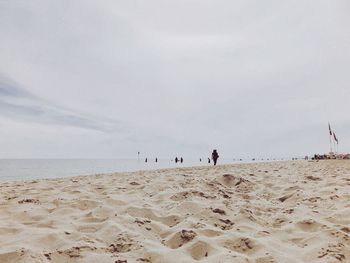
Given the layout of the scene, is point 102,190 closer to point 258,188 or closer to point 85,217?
point 85,217

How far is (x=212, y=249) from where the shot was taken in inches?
129

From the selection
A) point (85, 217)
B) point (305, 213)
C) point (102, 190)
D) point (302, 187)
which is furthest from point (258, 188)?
point (85, 217)

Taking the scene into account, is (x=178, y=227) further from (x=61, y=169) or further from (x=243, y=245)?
(x=61, y=169)

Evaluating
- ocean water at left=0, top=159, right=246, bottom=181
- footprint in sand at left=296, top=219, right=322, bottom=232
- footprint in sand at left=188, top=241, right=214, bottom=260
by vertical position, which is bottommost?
footprint in sand at left=188, top=241, right=214, bottom=260

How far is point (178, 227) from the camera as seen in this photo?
4.09 m

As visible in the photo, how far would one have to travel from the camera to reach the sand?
313cm

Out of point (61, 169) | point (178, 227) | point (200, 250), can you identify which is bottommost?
point (200, 250)

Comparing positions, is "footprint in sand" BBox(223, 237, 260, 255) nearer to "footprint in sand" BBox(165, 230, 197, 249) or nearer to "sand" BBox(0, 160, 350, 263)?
"sand" BBox(0, 160, 350, 263)

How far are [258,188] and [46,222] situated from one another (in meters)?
4.87

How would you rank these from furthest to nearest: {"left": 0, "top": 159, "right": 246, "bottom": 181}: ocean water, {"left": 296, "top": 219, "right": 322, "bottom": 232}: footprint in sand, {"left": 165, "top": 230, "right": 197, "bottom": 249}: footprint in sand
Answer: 1. {"left": 0, "top": 159, "right": 246, "bottom": 181}: ocean water
2. {"left": 296, "top": 219, "right": 322, "bottom": 232}: footprint in sand
3. {"left": 165, "top": 230, "right": 197, "bottom": 249}: footprint in sand

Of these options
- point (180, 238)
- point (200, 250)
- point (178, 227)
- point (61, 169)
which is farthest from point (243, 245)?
point (61, 169)

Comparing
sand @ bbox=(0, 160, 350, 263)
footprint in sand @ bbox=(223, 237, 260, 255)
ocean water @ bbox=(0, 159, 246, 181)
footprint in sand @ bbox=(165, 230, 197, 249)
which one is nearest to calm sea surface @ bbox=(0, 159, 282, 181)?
Answer: ocean water @ bbox=(0, 159, 246, 181)

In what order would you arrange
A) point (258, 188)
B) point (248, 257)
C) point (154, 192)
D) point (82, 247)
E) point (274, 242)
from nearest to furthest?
point (248, 257), point (82, 247), point (274, 242), point (154, 192), point (258, 188)

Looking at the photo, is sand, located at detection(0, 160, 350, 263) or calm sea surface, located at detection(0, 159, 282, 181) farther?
calm sea surface, located at detection(0, 159, 282, 181)
